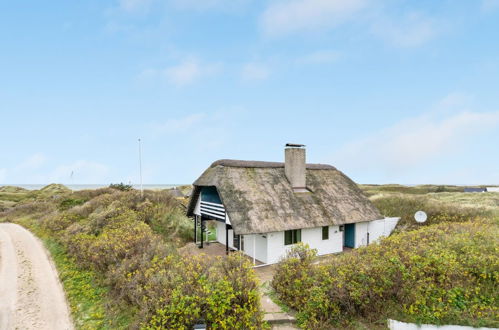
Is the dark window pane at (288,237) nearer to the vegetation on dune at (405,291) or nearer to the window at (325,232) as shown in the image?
the window at (325,232)

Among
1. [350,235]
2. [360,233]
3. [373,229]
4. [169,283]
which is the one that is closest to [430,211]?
[373,229]

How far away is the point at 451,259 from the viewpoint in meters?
7.88

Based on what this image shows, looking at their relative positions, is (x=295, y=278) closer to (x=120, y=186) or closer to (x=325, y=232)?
(x=325, y=232)

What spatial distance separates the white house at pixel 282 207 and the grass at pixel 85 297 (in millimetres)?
5727

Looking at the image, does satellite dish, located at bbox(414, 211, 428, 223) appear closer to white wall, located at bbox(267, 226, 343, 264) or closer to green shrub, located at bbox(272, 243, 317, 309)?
white wall, located at bbox(267, 226, 343, 264)

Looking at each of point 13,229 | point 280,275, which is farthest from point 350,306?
point 13,229

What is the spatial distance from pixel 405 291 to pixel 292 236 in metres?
7.18

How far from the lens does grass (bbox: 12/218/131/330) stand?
27.6 ft

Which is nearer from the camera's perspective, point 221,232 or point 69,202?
point 221,232

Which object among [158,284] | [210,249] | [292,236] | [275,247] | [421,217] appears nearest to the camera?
[158,284]

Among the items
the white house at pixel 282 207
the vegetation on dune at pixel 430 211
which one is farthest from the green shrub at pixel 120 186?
the vegetation on dune at pixel 430 211

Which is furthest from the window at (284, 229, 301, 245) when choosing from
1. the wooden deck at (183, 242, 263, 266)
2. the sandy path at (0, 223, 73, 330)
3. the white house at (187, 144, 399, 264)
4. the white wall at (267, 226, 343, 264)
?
the sandy path at (0, 223, 73, 330)

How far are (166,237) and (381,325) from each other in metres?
14.3

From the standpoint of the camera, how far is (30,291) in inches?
433
